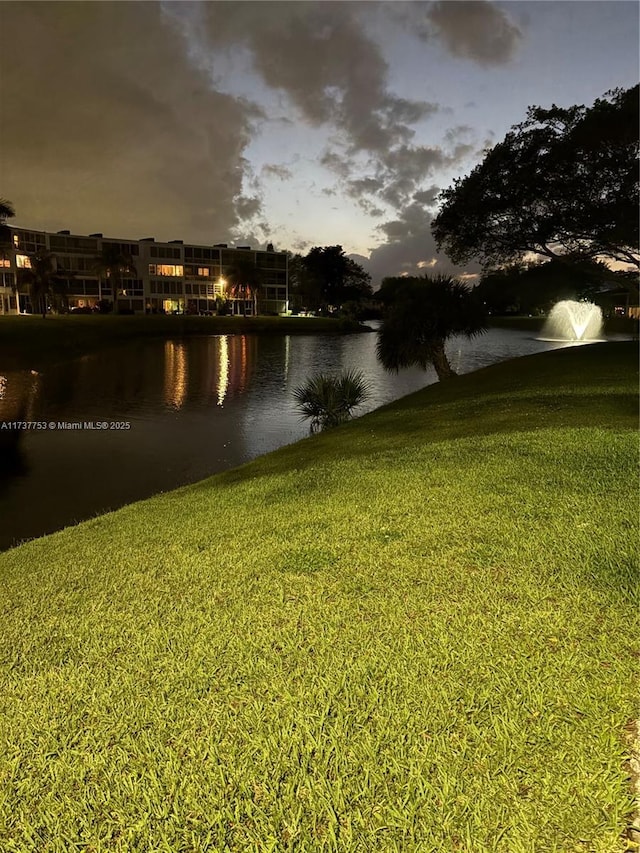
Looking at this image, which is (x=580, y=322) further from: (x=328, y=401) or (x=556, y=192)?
(x=328, y=401)

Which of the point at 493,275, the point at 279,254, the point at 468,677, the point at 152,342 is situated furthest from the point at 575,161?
the point at 279,254

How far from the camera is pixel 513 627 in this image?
3.98 meters

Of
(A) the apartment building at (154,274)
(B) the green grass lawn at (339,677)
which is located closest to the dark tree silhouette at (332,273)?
(A) the apartment building at (154,274)

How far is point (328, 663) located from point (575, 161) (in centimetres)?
2706

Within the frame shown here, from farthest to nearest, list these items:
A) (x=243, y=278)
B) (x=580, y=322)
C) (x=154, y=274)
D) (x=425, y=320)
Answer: (x=154, y=274) < (x=243, y=278) < (x=580, y=322) < (x=425, y=320)

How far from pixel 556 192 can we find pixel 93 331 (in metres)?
56.5

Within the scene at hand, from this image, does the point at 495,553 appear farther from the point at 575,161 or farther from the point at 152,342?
the point at 152,342

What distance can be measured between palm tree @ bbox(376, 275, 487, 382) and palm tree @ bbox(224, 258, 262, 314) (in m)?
89.3

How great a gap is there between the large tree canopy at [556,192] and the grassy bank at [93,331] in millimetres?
34535

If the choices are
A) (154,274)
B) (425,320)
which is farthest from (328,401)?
(154,274)

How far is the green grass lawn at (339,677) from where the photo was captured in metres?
2.72

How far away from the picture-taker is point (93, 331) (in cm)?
6606

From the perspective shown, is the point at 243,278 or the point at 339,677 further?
the point at 243,278

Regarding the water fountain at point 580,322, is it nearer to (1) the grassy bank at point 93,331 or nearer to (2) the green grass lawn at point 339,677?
(1) the grassy bank at point 93,331
